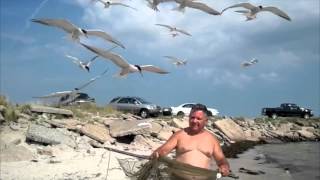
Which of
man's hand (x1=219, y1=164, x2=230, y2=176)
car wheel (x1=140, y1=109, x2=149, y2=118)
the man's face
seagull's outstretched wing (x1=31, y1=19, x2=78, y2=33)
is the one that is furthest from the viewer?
car wheel (x1=140, y1=109, x2=149, y2=118)

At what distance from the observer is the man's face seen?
8.48 m

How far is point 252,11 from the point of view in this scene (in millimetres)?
17344

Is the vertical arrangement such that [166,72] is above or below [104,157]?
above

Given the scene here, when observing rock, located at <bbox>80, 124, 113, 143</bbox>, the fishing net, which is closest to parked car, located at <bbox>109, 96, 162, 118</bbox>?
rock, located at <bbox>80, 124, 113, 143</bbox>

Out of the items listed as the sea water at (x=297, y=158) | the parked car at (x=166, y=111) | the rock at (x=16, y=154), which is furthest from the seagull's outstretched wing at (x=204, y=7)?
the parked car at (x=166, y=111)

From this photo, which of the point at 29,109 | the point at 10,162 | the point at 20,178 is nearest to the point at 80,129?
the point at 29,109

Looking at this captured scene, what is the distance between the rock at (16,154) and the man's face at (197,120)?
1024 cm

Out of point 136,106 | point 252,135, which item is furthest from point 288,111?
point 136,106

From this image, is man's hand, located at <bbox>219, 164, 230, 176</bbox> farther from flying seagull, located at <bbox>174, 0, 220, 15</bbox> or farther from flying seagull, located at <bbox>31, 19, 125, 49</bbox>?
flying seagull, located at <bbox>174, 0, 220, 15</bbox>

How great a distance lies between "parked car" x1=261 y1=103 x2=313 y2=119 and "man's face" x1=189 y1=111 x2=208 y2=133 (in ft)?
158

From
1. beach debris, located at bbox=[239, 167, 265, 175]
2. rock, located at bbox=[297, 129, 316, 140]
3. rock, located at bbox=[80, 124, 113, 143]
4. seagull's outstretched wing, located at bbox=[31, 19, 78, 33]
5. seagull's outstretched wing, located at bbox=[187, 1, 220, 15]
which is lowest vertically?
beach debris, located at bbox=[239, 167, 265, 175]

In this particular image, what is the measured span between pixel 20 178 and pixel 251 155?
18474mm

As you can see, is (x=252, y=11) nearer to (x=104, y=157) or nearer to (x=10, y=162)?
(x=104, y=157)

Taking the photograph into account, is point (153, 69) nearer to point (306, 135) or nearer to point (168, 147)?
point (168, 147)
